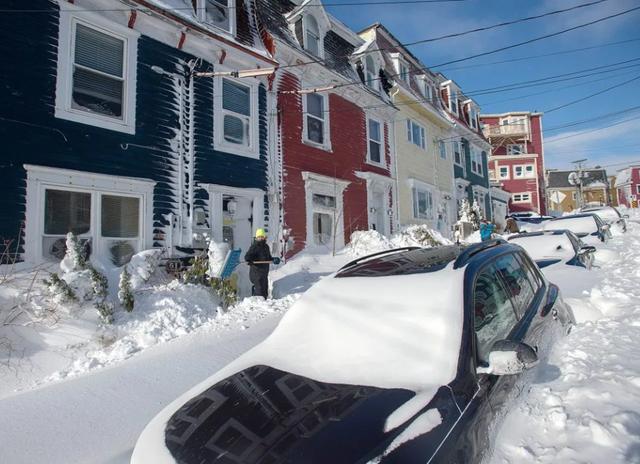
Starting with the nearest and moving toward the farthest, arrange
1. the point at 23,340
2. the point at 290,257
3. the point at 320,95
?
the point at 23,340 → the point at 290,257 → the point at 320,95

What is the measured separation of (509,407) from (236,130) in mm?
9375

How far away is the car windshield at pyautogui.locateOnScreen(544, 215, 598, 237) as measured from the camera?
1204 centimetres

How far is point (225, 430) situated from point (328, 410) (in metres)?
A: 0.52

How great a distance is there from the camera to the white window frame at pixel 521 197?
40.2 meters

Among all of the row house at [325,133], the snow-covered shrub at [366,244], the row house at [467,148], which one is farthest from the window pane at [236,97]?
the row house at [467,148]

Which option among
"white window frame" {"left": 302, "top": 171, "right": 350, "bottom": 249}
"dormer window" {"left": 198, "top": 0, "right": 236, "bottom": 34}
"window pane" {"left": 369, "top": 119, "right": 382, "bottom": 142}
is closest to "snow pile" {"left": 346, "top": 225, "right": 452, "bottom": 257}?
"white window frame" {"left": 302, "top": 171, "right": 350, "bottom": 249}

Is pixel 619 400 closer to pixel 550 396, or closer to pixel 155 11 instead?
pixel 550 396

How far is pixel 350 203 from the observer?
44.1ft

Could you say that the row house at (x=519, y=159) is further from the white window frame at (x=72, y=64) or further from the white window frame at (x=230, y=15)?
the white window frame at (x=72, y=64)

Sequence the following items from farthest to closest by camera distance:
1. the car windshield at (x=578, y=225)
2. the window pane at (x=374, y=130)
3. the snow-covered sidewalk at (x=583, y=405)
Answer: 1. the window pane at (x=374, y=130)
2. the car windshield at (x=578, y=225)
3. the snow-covered sidewalk at (x=583, y=405)

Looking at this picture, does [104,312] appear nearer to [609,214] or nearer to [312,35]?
[312,35]

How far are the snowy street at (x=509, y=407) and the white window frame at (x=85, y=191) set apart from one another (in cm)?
347

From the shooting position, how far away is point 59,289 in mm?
5312

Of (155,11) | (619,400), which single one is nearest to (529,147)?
(155,11)
